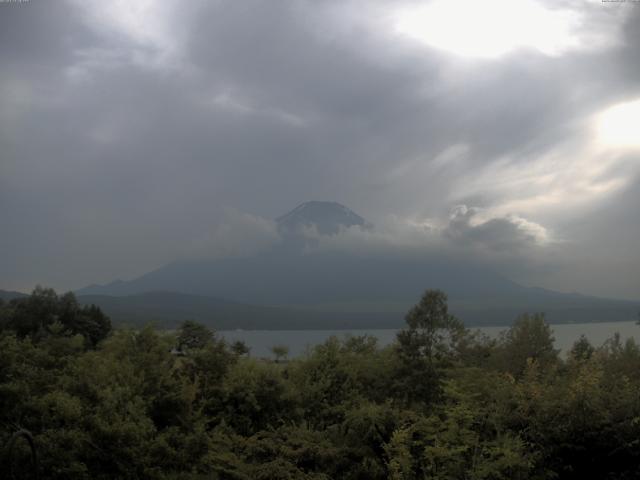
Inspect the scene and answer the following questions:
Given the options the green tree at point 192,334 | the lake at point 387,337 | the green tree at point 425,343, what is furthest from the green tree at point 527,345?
the green tree at point 192,334

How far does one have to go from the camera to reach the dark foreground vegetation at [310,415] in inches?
402

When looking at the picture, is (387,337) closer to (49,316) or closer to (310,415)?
(49,316)

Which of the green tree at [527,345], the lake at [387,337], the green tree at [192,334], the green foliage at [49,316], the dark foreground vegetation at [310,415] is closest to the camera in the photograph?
the dark foreground vegetation at [310,415]

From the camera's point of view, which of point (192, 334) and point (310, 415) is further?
point (192, 334)

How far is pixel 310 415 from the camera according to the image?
16375 millimetres

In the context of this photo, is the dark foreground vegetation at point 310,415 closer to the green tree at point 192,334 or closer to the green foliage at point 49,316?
the green tree at point 192,334

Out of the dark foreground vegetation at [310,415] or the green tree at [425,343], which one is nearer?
the dark foreground vegetation at [310,415]

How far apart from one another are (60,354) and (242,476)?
11145mm

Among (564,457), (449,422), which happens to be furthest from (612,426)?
(449,422)

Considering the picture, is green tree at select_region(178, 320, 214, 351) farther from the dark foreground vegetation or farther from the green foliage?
the green foliage

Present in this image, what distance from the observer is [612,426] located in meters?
10.5

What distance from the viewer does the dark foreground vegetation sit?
402 inches

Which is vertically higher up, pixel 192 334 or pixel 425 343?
pixel 425 343

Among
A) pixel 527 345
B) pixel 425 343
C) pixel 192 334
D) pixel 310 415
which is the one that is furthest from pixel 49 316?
pixel 527 345
